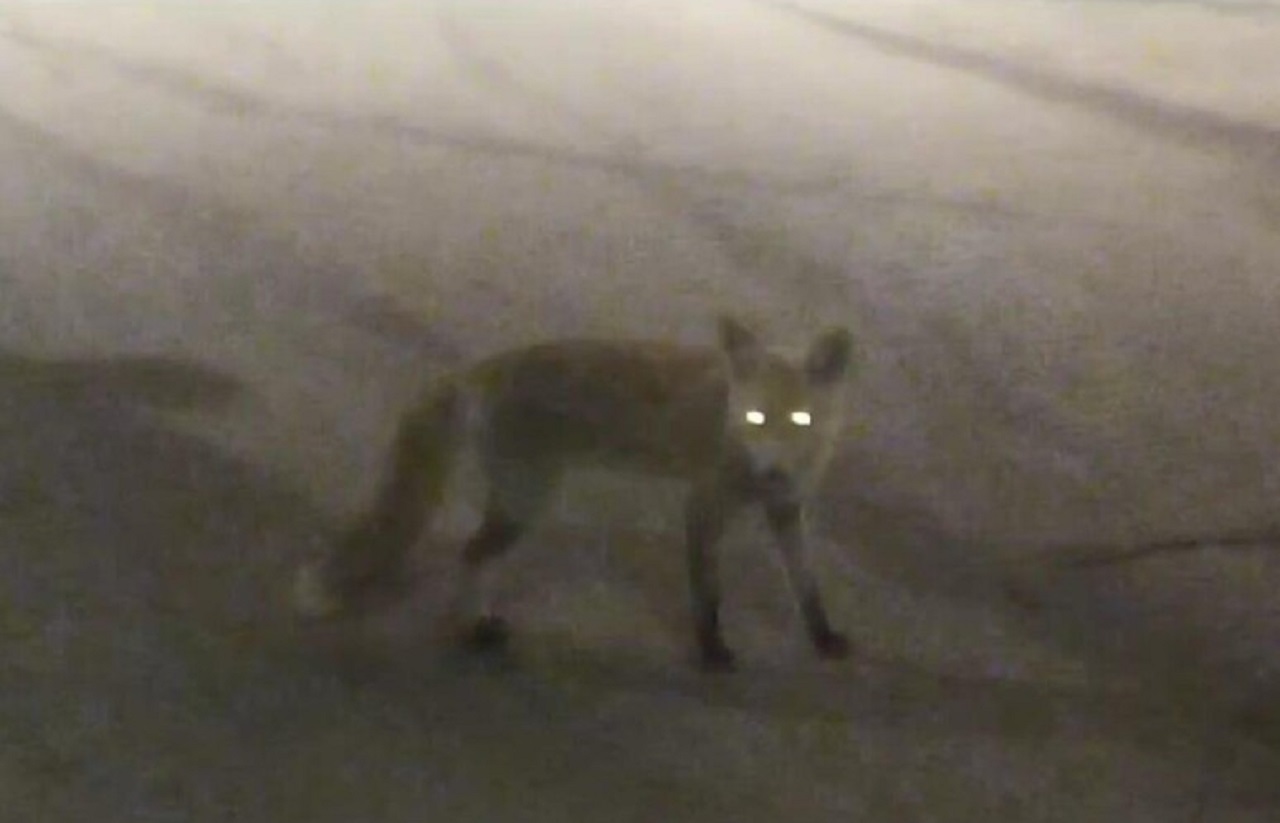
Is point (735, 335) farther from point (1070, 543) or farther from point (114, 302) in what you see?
point (114, 302)

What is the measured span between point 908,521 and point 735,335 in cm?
13

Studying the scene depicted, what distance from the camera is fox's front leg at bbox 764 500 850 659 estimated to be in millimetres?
740

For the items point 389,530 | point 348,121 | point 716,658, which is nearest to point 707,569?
point 716,658

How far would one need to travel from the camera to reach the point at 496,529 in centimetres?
75

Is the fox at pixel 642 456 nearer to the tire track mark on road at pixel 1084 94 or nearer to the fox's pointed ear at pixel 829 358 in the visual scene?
the fox's pointed ear at pixel 829 358

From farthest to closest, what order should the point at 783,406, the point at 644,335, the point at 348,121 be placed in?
the point at 348,121
the point at 644,335
the point at 783,406

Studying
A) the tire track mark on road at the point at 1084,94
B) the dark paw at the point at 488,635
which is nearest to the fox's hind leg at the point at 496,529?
the dark paw at the point at 488,635

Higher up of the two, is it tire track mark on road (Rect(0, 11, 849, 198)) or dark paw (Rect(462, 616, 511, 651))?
tire track mark on road (Rect(0, 11, 849, 198))

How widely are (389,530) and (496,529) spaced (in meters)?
0.05

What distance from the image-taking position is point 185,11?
4.79 ft

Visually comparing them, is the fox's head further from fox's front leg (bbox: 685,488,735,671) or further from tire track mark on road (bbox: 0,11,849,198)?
tire track mark on road (bbox: 0,11,849,198)

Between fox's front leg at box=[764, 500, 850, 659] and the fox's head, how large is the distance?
1cm

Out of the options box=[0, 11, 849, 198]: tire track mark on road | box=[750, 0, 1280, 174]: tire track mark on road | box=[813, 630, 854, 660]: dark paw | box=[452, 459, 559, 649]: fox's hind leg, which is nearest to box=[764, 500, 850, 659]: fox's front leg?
box=[813, 630, 854, 660]: dark paw

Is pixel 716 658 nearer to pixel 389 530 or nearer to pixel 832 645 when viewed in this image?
pixel 832 645
